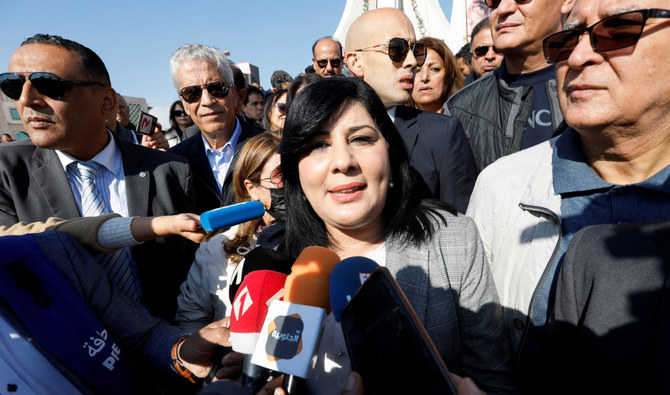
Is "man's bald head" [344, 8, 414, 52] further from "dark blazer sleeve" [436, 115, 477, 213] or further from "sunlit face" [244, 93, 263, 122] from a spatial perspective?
"sunlit face" [244, 93, 263, 122]

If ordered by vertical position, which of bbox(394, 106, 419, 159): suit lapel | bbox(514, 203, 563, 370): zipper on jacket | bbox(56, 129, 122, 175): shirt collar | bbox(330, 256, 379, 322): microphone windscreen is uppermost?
bbox(56, 129, 122, 175): shirt collar

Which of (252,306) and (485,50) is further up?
(485,50)

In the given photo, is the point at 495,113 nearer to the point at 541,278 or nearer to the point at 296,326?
the point at 541,278

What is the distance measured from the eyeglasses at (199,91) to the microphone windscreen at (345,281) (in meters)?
2.91

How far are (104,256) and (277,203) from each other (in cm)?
107

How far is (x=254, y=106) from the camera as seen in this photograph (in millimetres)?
7219

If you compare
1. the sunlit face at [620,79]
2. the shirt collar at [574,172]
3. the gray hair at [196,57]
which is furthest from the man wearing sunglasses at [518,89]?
the gray hair at [196,57]

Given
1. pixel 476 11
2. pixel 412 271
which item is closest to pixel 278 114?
pixel 412 271

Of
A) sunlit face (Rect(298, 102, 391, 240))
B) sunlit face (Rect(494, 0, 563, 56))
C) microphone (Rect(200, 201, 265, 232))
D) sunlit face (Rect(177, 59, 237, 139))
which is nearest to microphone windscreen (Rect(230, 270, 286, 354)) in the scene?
microphone (Rect(200, 201, 265, 232))

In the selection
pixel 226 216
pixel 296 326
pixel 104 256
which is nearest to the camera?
pixel 296 326

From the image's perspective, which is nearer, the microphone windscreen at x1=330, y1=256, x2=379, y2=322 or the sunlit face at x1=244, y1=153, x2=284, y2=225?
the microphone windscreen at x1=330, y1=256, x2=379, y2=322

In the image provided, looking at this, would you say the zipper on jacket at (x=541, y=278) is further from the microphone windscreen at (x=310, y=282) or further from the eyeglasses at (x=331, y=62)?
the eyeglasses at (x=331, y=62)

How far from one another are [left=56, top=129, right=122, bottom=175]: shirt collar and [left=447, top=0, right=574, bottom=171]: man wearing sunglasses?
106 inches

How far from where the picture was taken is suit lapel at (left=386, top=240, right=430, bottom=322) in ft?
5.32
